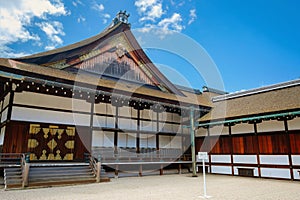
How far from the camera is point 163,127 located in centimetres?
1505

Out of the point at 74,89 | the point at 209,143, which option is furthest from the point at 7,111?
the point at 209,143

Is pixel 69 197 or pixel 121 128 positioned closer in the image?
pixel 69 197

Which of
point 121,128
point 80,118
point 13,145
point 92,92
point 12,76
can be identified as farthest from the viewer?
point 121,128

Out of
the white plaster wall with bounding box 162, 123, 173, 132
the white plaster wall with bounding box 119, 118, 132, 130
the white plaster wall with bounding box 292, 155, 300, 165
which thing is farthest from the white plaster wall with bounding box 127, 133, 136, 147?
the white plaster wall with bounding box 292, 155, 300, 165

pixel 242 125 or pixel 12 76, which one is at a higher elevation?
pixel 12 76

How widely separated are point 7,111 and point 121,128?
5.53 metres

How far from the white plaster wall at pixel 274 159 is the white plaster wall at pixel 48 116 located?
30.3ft

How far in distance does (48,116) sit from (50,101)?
73 cm

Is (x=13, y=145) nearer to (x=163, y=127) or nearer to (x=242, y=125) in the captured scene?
(x=163, y=127)

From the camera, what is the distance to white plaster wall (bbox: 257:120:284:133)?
467 inches

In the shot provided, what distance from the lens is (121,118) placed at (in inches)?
522

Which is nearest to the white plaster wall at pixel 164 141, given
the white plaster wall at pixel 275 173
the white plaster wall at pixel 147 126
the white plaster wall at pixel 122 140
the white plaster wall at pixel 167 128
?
the white plaster wall at pixel 167 128

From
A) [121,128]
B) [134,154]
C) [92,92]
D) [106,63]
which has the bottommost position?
[134,154]

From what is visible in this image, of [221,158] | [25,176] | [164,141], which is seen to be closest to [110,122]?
[164,141]
